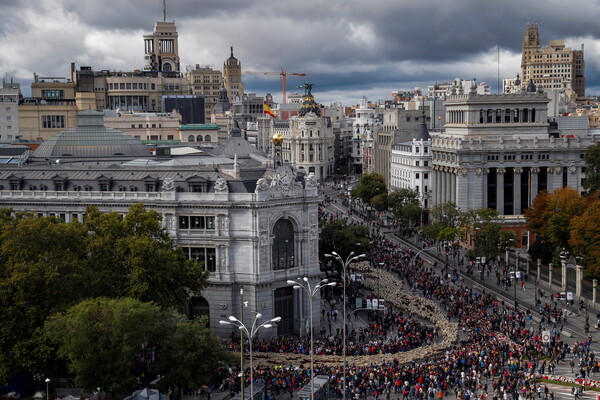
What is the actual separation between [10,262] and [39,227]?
3.26m

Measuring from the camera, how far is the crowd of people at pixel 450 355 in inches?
2803

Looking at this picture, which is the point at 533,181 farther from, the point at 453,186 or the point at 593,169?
the point at 593,169

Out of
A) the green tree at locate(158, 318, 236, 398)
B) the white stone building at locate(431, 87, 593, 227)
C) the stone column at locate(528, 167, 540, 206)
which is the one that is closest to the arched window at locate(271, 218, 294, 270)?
the green tree at locate(158, 318, 236, 398)

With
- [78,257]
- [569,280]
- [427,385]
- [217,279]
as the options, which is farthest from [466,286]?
[78,257]

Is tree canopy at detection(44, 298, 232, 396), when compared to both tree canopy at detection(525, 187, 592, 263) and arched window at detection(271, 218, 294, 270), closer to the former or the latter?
arched window at detection(271, 218, 294, 270)

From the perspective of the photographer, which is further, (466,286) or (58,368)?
(466,286)

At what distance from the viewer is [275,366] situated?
74.8 metres

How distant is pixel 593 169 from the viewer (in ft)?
431

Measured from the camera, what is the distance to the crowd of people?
71188mm

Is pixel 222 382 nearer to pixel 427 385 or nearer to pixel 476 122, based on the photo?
pixel 427 385

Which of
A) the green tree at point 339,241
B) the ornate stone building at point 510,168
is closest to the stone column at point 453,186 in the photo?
the ornate stone building at point 510,168

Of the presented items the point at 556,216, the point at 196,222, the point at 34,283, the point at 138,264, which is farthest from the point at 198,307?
the point at 556,216

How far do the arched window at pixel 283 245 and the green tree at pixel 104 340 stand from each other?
84.8 ft

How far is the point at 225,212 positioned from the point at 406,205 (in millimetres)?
67641
